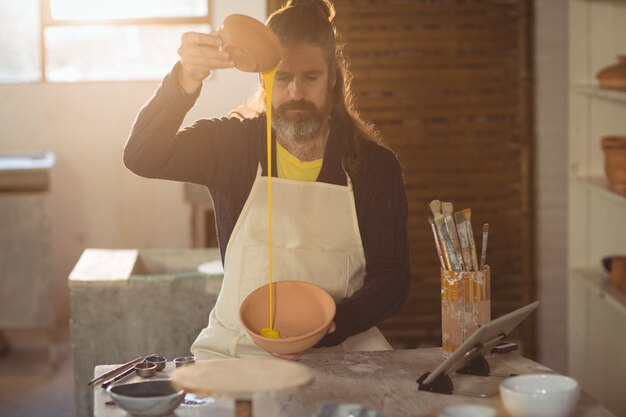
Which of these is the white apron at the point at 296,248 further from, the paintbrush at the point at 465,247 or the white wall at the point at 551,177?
the white wall at the point at 551,177

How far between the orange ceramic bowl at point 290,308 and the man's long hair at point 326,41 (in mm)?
447

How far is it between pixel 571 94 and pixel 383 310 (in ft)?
6.06

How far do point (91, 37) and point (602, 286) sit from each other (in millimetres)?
3452

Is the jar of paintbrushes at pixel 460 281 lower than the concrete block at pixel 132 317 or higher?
higher

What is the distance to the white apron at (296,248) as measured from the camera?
2539 mm

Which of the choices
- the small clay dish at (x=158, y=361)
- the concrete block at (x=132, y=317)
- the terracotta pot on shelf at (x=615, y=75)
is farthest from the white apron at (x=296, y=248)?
the terracotta pot on shelf at (x=615, y=75)

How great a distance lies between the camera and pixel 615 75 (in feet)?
11.8

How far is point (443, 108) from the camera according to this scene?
457cm

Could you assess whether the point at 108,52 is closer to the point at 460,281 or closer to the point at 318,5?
the point at 318,5

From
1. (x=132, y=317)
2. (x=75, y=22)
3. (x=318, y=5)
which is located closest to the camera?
(x=318, y=5)

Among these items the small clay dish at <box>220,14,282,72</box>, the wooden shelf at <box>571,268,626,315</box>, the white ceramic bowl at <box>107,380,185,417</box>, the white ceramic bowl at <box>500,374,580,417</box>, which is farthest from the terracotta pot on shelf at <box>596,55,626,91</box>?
the white ceramic bowl at <box>107,380,185,417</box>

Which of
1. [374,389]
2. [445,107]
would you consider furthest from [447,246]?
[445,107]

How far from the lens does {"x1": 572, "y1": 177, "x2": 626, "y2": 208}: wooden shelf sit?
354 cm

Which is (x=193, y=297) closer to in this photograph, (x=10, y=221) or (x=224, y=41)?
(x=224, y=41)
